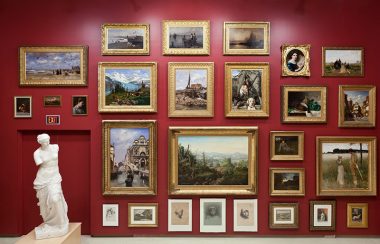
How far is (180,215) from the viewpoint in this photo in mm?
7770

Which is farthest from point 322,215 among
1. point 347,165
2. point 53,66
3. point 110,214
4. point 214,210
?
point 53,66

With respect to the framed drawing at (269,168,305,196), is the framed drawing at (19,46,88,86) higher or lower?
higher

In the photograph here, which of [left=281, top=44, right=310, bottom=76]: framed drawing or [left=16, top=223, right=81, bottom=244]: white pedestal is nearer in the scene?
[left=16, top=223, right=81, bottom=244]: white pedestal

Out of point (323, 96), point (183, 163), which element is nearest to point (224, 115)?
point (183, 163)

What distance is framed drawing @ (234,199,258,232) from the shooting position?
25.5 ft

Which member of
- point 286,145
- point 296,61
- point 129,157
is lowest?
point 129,157

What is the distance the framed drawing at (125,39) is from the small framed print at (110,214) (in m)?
3.66

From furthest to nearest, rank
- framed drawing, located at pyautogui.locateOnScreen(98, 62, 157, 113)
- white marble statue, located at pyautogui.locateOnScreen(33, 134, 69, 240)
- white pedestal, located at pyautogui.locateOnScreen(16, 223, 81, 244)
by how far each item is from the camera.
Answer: framed drawing, located at pyautogui.locateOnScreen(98, 62, 157, 113)
white marble statue, located at pyautogui.locateOnScreen(33, 134, 69, 240)
white pedestal, located at pyautogui.locateOnScreen(16, 223, 81, 244)

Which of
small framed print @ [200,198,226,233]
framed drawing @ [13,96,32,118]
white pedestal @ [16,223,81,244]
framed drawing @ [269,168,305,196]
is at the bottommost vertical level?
white pedestal @ [16,223,81,244]

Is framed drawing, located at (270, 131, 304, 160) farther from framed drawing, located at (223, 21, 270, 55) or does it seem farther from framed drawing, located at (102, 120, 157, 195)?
framed drawing, located at (102, 120, 157, 195)

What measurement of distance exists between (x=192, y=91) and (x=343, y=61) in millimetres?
3692

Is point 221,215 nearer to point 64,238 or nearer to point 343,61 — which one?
point 64,238

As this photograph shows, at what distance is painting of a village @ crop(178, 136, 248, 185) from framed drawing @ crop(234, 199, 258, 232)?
0.49 m

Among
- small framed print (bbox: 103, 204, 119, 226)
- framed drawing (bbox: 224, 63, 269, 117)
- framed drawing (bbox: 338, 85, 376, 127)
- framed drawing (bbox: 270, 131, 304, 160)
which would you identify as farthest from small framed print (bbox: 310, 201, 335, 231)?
small framed print (bbox: 103, 204, 119, 226)
